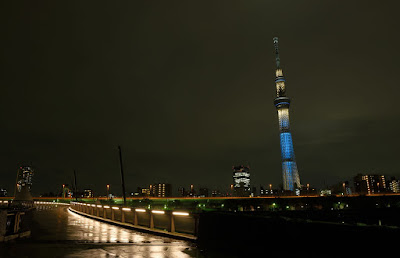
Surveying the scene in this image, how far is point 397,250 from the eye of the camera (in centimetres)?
654

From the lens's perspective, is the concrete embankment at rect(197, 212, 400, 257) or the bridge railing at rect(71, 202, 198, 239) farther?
the bridge railing at rect(71, 202, 198, 239)

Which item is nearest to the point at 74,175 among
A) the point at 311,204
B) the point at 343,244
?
the point at 343,244

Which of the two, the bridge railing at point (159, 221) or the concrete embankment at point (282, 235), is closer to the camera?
the concrete embankment at point (282, 235)

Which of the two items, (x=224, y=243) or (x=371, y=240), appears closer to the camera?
(x=371, y=240)

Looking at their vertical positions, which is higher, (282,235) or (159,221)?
(282,235)

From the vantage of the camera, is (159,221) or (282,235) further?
(159,221)

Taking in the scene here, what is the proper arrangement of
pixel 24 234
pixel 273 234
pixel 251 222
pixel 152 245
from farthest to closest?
pixel 24 234
pixel 152 245
pixel 251 222
pixel 273 234

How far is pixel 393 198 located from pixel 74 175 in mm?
155257

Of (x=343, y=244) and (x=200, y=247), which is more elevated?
(x=343, y=244)

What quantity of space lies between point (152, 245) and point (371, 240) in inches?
322

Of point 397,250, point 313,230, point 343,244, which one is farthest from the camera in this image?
point 313,230

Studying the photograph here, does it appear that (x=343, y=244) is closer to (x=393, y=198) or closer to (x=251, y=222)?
(x=251, y=222)

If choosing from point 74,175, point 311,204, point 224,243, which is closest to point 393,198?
point 311,204

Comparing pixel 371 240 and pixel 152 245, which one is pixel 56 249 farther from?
pixel 371 240
